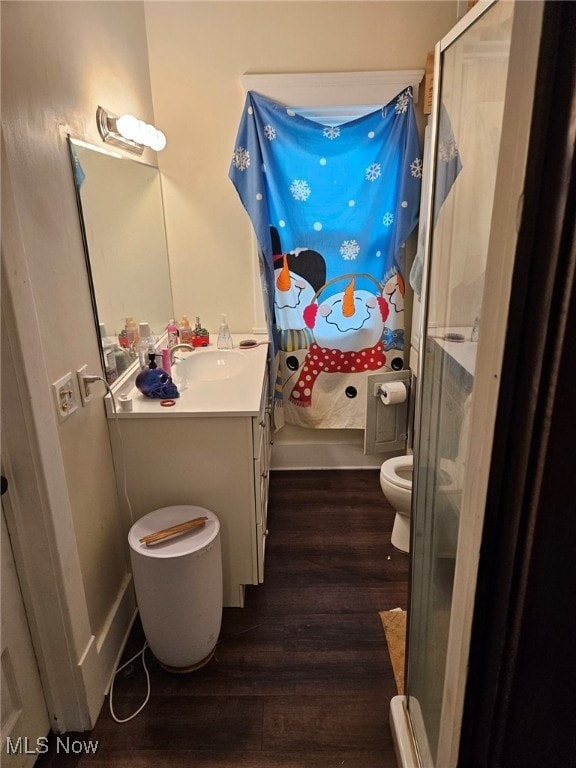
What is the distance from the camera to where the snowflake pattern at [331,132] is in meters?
2.48

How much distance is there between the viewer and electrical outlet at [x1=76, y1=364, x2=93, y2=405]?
151cm

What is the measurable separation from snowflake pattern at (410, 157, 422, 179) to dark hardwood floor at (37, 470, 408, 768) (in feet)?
6.21

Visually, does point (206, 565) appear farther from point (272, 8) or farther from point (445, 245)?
point (272, 8)

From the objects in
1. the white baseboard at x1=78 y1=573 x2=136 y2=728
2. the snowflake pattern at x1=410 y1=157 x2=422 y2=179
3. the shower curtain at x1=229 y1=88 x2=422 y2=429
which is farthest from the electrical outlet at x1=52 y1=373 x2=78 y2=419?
the snowflake pattern at x1=410 y1=157 x2=422 y2=179

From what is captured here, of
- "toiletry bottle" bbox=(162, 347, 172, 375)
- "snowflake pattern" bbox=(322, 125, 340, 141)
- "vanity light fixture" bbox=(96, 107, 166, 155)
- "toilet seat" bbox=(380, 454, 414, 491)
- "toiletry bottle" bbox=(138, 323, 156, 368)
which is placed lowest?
"toilet seat" bbox=(380, 454, 414, 491)

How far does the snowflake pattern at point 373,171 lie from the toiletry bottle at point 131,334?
1.45 meters

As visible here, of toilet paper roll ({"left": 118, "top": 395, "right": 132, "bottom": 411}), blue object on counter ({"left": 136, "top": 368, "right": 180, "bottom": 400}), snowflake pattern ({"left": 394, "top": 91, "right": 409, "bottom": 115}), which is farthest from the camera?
snowflake pattern ({"left": 394, "top": 91, "right": 409, "bottom": 115})

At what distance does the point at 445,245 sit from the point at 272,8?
2.02 m

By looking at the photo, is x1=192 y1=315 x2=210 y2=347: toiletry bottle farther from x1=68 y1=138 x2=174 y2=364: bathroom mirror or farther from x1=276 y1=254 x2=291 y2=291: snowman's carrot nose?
x1=276 y1=254 x2=291 y2=291: snowman's carrot nose

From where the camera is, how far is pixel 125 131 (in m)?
1.87

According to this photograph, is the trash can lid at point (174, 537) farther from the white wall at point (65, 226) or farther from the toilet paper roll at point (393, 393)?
the toilet paper roll at point (393, 393)

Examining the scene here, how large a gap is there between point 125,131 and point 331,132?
3.61 feet

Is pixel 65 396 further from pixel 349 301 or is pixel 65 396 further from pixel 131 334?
pixel 349 301

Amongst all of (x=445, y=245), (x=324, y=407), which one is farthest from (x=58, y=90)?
(x=324, y=407)
